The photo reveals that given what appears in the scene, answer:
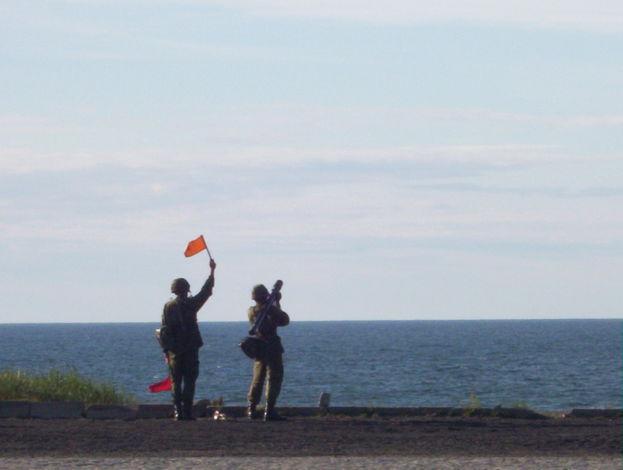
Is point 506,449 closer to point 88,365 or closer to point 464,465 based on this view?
point 464,465

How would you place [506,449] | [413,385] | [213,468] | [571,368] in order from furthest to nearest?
[571,368]
[413,385]
[506,449]
[213,468]

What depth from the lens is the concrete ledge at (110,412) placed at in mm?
17102

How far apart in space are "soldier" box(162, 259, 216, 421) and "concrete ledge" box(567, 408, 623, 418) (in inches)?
183

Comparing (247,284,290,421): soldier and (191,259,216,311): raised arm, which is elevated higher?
(191,259,216,311): raised arm

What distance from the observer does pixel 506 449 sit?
45.8 ft

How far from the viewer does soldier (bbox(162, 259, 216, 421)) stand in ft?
55.3

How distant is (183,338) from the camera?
17.0 m

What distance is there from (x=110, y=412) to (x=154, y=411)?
1.85 ft

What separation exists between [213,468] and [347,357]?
7179cm

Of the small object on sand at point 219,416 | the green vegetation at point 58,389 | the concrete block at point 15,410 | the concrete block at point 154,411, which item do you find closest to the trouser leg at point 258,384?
the small object on sand at point 219,416

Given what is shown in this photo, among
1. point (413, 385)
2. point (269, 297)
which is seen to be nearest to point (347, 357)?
point (413, 385)

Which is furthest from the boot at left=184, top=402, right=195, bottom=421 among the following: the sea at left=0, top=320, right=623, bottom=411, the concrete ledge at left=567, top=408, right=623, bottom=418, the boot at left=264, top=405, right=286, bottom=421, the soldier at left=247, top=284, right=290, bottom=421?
the sea at left=0, top=320, right=623, bottom=411

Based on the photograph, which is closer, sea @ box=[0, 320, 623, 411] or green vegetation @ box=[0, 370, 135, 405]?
green vegetation @ box=[0, 370, 135, 405]

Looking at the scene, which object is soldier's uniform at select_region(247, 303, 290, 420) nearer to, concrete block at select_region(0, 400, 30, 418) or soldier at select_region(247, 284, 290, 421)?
soldier at select_region(247, 284, 290, 421)
